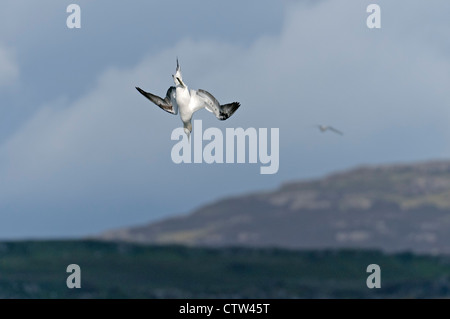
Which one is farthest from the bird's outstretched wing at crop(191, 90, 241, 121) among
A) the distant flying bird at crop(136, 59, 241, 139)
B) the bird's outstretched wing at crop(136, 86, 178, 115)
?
the bird's outstretched wing at crop(136, 86, 178, 115)

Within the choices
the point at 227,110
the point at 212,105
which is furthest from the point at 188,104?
the point at 227,110

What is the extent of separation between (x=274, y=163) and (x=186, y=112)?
44.6 feet

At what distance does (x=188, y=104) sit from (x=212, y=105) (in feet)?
4.24

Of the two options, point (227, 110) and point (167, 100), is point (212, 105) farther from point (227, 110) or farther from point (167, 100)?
point (167, 100)

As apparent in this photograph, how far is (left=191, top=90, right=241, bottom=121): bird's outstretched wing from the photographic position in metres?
46.5

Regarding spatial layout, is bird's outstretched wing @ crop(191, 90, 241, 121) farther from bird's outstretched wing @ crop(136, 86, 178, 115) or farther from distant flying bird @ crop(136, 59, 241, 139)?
bird's outstretched wing @ crop(136, 86, 178, 115)

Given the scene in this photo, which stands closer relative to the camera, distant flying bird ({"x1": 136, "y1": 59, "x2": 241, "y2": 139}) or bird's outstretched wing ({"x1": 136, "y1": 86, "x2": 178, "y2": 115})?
distant flying bird ({"x1": 136, "y1": 59, "x2": 241, "y2": 139})

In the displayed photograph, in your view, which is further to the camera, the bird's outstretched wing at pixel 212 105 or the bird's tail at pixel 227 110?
the bird's tail at pixel 227 110

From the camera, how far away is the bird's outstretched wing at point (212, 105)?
152 ft

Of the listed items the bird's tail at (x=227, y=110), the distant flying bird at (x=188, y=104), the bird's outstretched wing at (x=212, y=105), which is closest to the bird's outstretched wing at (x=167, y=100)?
the distant flying bird at (x=188, y=104)

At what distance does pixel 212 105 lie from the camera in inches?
1847

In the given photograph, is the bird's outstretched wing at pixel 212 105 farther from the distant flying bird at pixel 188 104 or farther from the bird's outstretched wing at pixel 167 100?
the bird's outstretched wing at pixel 167 100
